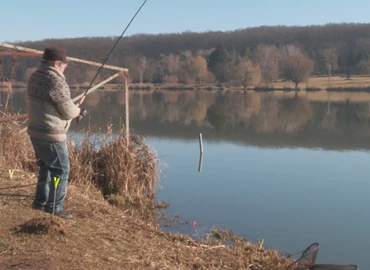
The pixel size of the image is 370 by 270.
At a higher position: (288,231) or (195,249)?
(195,249)

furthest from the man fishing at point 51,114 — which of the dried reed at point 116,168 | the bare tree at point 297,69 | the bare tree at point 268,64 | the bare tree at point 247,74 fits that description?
the bare tree at point 268,64

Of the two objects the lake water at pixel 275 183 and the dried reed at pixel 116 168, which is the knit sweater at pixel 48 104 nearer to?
the dried reed at pixel 116 168

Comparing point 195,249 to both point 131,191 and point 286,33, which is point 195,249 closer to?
point 131,191

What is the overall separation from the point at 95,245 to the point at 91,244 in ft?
0.11

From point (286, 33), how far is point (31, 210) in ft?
394

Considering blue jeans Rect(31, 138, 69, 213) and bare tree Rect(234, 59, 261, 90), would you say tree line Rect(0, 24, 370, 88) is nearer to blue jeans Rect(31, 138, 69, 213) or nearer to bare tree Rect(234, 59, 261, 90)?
bare tree Rect(234, 59, 261, 90)

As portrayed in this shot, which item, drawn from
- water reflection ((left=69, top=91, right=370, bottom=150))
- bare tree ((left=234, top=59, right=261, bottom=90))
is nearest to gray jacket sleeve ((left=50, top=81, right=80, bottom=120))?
water reflection ((left=69, top=91, right=370, bottom=150))

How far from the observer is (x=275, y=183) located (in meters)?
11.2

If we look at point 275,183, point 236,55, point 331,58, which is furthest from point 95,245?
point 331,58

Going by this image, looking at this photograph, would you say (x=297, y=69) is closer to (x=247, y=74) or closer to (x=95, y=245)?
(x=247, y=74)

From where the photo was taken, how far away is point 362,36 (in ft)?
363

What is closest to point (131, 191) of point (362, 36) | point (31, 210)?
point (31, 210)

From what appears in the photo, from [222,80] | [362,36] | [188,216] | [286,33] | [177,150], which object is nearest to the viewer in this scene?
[188,216]

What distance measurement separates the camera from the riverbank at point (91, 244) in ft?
13.3
